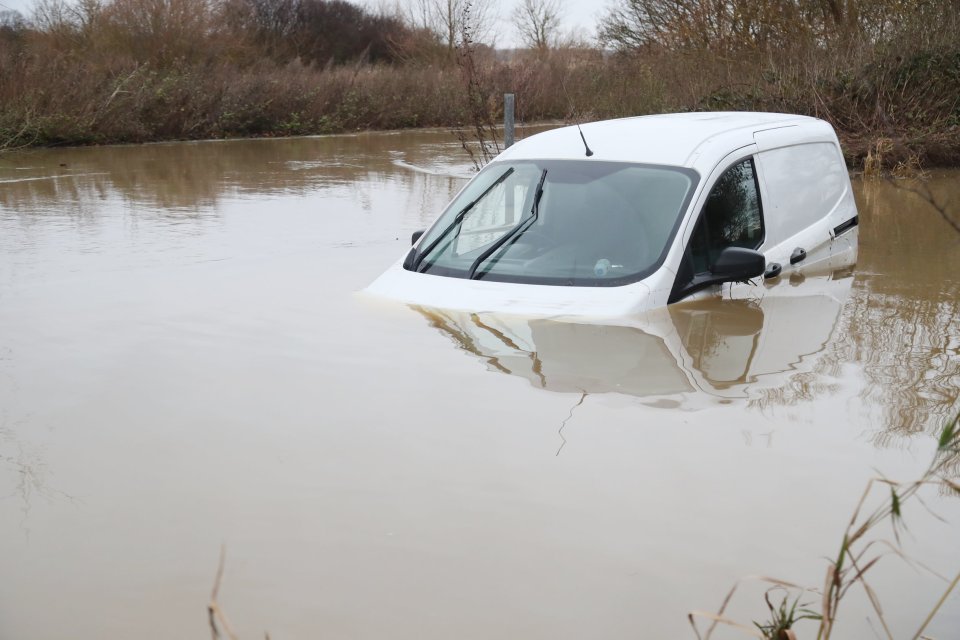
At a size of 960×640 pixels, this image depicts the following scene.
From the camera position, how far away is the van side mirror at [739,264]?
20.2 feet

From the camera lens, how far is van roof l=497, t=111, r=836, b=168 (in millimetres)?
6715

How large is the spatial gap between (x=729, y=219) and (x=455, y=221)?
65.7 inches

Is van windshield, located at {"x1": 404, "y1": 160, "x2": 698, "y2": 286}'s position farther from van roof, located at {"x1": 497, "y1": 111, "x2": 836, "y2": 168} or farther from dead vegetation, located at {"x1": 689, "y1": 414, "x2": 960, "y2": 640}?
dead vegetation, located at {"x1": 689, "y1": 414, "x2": 960, "y2": 640}

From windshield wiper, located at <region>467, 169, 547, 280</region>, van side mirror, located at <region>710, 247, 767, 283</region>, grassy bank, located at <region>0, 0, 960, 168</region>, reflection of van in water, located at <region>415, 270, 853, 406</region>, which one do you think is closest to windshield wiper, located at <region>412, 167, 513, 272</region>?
windshield wiper, located at <region>467, 169, 547, 280</region>

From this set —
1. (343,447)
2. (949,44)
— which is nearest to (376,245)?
(343,447)

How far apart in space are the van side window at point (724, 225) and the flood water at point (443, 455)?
27 cm

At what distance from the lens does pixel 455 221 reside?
6.93 meters

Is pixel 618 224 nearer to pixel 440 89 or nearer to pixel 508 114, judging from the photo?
pixel 508 114

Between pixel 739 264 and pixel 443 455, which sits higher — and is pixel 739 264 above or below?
above

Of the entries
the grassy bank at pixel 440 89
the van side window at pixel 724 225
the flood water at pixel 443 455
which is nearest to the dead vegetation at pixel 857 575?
the flood water at pixel 443 455

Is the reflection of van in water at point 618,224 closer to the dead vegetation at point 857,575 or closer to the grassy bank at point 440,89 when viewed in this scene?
the dead vegetation at point 857,575

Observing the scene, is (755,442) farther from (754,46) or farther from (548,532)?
(754,46)

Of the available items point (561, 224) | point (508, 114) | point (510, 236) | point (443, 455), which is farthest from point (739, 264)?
point (508, 114)

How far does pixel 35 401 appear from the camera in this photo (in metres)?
5.75
